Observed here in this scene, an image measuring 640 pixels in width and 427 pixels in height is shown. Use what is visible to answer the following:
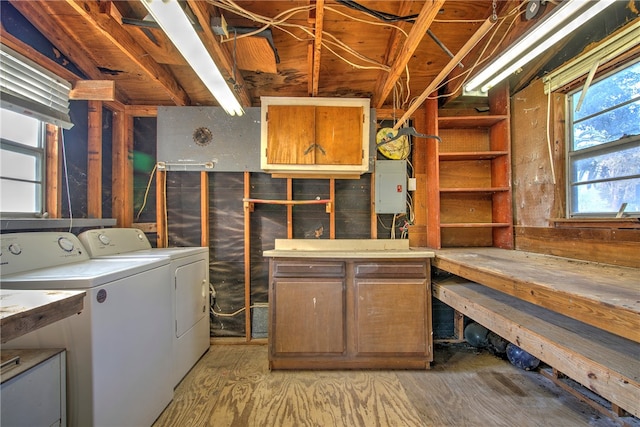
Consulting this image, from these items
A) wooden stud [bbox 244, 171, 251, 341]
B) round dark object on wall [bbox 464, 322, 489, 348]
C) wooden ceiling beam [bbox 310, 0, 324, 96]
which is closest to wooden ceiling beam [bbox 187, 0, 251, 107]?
wooden ceiling beam [bbox 310, 0, 324, 96]

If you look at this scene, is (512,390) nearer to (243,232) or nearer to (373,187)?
(373,187)

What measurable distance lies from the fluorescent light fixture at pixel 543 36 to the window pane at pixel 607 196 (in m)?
0.97

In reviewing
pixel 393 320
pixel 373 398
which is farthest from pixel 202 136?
pixel 373 398

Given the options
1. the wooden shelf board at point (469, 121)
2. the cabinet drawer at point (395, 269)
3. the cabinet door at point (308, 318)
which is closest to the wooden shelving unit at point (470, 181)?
the wooden shelf board at point (469, 121)

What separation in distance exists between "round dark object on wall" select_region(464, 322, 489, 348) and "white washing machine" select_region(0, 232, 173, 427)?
2.42 meters

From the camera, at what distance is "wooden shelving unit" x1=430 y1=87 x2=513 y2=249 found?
93.4 inches

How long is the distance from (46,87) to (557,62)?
11.4 feet

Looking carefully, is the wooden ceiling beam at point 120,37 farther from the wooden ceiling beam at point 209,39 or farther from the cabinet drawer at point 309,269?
the cabinet drawer at point 309,269

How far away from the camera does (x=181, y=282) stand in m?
1.96

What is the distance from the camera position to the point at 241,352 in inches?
92.8

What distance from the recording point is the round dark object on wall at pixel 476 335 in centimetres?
228

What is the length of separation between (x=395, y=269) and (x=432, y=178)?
37.8 inches

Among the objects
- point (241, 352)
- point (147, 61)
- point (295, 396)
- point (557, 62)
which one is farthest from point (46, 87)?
point (557, 62)

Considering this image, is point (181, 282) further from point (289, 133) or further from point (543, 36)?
point (543, 36)
